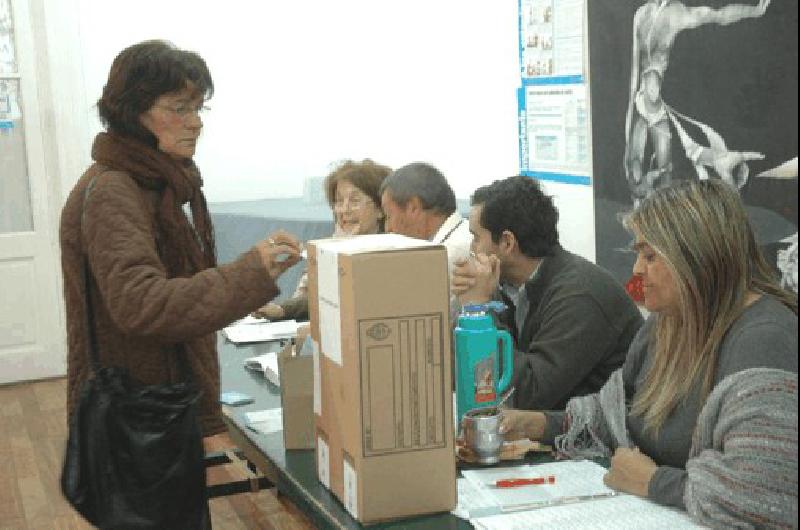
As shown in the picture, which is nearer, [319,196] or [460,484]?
[460,484]

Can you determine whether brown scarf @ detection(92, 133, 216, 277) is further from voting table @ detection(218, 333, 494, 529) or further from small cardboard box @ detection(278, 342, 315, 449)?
voting table @ detection(218, 333, 494, 529)

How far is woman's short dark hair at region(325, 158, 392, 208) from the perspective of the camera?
12.7 ft

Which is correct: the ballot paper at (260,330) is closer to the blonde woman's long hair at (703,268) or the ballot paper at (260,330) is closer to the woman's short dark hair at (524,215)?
the woman's short dark hair at (524,215)

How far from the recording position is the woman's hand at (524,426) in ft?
6.14

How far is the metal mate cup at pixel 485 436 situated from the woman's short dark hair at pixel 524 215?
0.79m

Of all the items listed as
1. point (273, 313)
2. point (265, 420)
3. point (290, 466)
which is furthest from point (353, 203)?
point (290, 466)

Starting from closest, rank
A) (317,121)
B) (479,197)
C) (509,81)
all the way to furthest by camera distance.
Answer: (479,197) < (509,81) < (317,121)

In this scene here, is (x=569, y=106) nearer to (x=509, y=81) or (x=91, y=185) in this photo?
(x=509, y=81)

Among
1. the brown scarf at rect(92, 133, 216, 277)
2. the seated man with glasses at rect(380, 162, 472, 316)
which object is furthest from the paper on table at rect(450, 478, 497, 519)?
the seated man with glasses at rect(380, 162, 472, 316)

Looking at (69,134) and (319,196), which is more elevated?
(69,134)

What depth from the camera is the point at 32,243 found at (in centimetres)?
568

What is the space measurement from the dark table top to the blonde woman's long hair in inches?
12.2

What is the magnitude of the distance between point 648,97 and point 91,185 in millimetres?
1997

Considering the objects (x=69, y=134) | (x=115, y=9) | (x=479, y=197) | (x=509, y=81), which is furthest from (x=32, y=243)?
(x=479, y=197)
